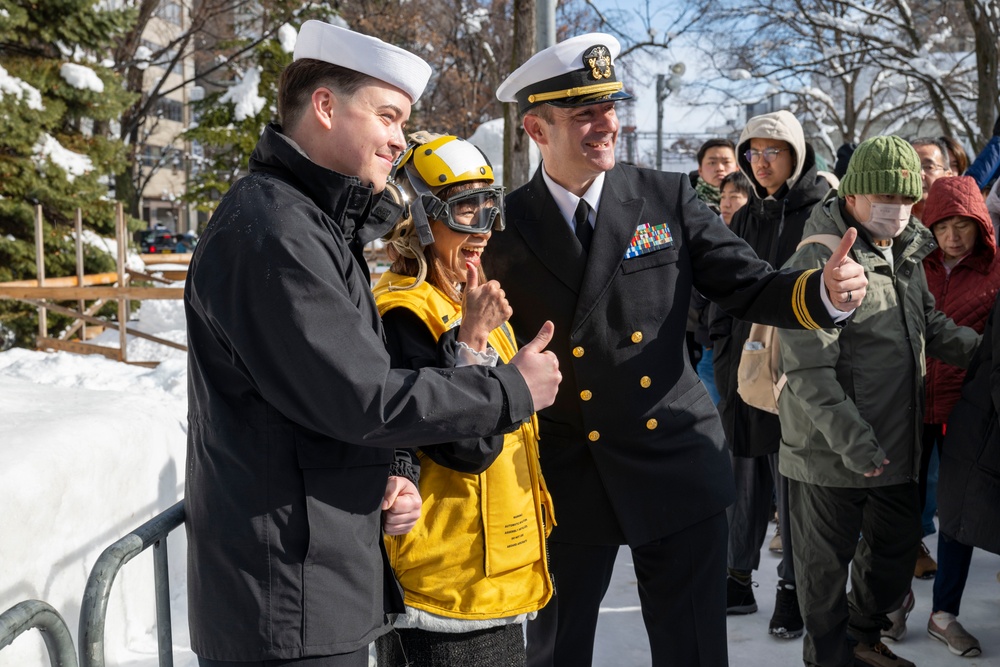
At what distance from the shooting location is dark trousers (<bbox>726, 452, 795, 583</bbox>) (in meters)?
4.39

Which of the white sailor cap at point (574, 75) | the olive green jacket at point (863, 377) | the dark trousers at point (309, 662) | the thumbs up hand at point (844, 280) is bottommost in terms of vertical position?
the dark trousers at point (309, 662)

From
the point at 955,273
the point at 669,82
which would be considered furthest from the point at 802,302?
the point at 669,82

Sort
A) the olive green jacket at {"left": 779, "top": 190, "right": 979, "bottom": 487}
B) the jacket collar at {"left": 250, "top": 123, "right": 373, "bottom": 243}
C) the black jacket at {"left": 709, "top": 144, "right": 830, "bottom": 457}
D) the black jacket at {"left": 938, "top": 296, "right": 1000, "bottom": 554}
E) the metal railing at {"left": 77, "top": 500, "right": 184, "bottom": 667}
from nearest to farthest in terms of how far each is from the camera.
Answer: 1. the jacket collar at {"left": 250, "top": 123, "right": 373, "bottom": 243}
2. the metal railing at {"left": 77, "top": 500, "right": 184, "bottom": 667}
3. the olive green jacket at {"left": 779, "top": 190, "right": 979, "bottom": 487}
4. the black jacket at {"left": 938, "top": 296, "right": 1000, "bottom": 554}
5. the black jacket at {"left": 709, "top": 144, "right": 830, "bottom": 457}

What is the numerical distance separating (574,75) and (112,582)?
1847 millimetres

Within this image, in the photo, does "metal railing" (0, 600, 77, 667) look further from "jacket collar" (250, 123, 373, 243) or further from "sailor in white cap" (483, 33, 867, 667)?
"sailor in white cap" (483, 33, 867, 667)

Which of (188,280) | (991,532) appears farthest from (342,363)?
(991,532)

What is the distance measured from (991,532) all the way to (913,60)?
15.7 metres

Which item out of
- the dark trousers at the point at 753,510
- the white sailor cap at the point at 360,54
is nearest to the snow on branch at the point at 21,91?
the dark trousers at the point at 753,510

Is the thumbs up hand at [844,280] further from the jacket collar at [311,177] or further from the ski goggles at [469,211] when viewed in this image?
the jacket collar at [311,177]

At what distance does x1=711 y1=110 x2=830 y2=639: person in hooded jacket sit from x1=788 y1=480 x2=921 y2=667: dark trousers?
658 millimetres

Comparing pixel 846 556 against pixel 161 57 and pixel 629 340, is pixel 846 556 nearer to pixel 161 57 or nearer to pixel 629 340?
pixel 629 340

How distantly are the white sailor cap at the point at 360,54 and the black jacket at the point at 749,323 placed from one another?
3.04 m

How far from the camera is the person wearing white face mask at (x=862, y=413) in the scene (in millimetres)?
3289

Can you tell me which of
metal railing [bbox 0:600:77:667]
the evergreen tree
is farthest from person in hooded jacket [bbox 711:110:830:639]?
the evergreen tree
